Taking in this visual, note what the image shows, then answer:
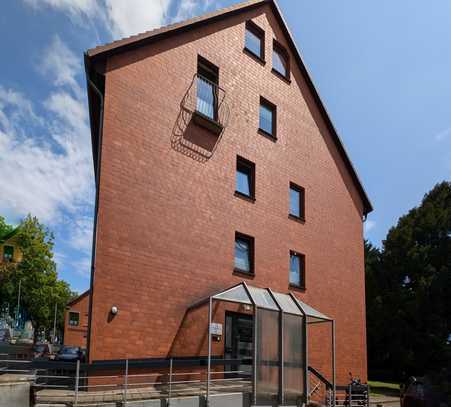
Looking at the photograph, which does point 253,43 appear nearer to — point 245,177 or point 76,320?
point 245,177

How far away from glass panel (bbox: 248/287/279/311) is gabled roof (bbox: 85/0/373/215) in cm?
671

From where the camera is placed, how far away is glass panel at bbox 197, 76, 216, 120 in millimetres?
14754

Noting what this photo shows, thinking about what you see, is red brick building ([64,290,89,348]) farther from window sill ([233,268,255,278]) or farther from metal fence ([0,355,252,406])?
metal fence ([0,355,252,406])

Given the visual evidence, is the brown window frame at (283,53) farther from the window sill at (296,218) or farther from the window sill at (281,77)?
the window sill at (296,218)

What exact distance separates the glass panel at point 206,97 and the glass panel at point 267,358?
5.79m

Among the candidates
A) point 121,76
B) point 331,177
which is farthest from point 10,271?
point 121,76

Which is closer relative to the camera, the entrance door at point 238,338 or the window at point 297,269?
the entrance door at point 238,338

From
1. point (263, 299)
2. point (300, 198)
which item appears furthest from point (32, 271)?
point (263, 299)

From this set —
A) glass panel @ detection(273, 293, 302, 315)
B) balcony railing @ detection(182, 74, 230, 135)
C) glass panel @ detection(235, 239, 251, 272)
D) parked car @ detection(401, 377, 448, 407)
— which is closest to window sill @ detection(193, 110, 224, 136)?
balcony railing @ detection(182, 74, 230, 135)

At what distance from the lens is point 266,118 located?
57.9 ft

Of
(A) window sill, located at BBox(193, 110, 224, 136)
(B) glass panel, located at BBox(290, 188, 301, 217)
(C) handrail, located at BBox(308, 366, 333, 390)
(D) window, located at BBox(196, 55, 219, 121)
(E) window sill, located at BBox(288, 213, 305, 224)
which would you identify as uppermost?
(D) window, located at BBox(196, 55, 219, 121)

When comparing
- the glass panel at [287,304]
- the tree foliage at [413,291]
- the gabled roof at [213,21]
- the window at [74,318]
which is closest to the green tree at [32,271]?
the window at [74,318]

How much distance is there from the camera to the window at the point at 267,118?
682 inches

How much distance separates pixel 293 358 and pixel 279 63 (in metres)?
10.8
